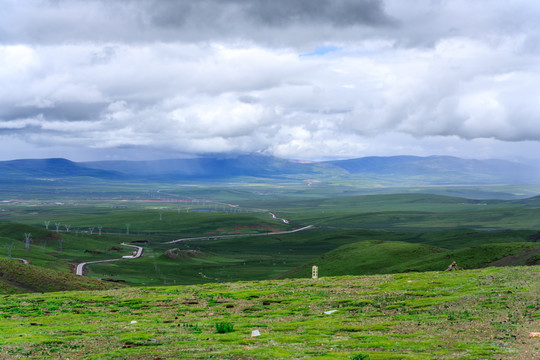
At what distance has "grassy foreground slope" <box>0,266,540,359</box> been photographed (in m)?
30.4

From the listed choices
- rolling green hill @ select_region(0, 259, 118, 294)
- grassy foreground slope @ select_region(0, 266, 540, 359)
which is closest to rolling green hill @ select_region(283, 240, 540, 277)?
grassy foreground slope @ select_region(0, 266, 540, 359)

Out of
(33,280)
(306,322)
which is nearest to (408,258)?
(33,280)

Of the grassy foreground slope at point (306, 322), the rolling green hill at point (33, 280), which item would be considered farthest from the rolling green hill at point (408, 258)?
the rolling green hill at point (33, 280)

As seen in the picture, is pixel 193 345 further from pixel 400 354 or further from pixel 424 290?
pixel 424 290

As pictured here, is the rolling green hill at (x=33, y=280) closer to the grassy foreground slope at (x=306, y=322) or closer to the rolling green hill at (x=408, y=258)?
the grassy foreground slope at (x=306, y=322)

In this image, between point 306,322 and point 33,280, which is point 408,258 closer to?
point 33,280

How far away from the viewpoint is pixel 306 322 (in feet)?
141

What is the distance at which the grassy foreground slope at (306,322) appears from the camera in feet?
99.7

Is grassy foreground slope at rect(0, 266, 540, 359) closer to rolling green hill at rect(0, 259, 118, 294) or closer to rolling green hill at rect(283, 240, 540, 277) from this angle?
rolling green hill at rect(0, 259, 118, 294)

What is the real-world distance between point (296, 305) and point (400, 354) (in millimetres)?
27624

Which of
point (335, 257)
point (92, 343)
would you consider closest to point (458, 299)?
point (92, 343)

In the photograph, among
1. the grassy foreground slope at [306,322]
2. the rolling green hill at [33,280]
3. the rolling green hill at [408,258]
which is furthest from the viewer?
the rolling green hill at [408,258]

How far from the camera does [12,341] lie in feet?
122

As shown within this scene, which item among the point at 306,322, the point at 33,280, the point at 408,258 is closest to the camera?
the point at 306,322
